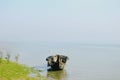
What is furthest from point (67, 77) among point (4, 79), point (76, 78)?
point (4, 79)

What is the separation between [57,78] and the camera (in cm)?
3103

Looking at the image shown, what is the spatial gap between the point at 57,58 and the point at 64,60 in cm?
120

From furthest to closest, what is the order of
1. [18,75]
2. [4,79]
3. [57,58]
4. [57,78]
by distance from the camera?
[57,58], [57,78], [18,75], [4,79]

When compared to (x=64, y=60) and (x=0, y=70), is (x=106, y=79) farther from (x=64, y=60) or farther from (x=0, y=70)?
(x=0, y=70)

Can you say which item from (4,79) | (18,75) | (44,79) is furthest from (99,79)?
(4,79)

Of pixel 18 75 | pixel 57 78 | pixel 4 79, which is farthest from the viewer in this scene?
pixel 57 78

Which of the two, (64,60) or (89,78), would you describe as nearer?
(89,78)

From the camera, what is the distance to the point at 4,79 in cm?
2338

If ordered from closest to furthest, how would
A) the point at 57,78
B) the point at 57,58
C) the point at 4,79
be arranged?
the point at 4,79, the point at 57,78, the point at 57,58

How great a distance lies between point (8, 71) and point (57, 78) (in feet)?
20.2

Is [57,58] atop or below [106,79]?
atop

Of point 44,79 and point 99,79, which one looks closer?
point 44,79

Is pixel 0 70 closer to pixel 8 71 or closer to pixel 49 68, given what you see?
pixel 8 71

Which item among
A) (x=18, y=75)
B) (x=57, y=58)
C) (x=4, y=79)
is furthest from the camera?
(x=57, y=58)
